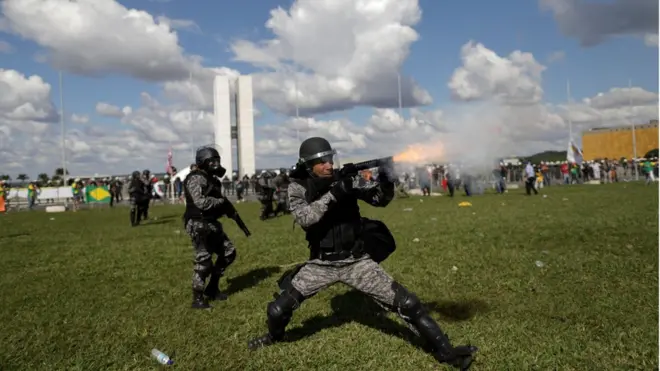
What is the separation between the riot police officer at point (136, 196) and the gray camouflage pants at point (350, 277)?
15.1m

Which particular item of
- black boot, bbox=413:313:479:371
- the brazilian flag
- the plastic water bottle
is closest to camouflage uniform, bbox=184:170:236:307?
the plastic water bottle

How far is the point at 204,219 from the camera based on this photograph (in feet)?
22.8

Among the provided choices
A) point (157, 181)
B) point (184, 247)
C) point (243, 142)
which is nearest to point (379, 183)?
point (184, 247)

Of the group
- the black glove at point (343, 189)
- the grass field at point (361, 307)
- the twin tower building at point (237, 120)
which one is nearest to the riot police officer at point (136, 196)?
the grass field at point (361, 307)

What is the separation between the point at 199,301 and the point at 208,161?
1.93 m

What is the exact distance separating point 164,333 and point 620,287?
5898mm

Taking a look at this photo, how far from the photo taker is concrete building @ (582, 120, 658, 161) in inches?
2234

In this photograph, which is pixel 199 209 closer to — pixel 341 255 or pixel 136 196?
pixel 341 255

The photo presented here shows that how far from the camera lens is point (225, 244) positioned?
732cm

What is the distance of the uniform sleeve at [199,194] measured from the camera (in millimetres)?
6762

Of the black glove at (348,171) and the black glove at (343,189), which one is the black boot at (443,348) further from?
the black glove at (348,171)

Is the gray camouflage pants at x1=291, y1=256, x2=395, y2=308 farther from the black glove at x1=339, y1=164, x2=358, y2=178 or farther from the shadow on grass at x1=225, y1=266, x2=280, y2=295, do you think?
the shadow on grass at x1=225, y1=266, x2=280, y2=295

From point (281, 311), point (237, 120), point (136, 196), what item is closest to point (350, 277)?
point (281, 311)

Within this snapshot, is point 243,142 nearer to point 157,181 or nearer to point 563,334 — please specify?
point 157,181
